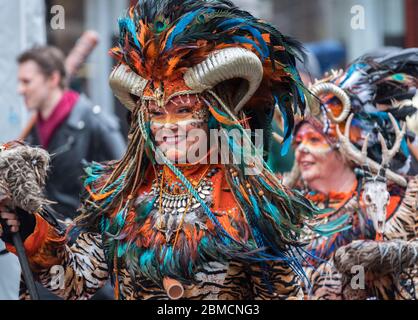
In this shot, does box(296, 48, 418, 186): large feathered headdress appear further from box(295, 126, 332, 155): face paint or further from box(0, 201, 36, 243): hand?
box(0, 201, 36, 243): hand

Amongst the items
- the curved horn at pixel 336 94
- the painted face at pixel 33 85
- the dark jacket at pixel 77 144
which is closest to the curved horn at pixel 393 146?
the curved horn at pixel 336 94

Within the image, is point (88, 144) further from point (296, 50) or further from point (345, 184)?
point (296, 50)

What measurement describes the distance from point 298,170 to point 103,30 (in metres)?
5.75

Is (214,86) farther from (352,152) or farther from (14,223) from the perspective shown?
(352,152)

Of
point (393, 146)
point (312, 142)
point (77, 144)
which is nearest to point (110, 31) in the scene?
point (77, 144)

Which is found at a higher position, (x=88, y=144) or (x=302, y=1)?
(x=302, y=1)

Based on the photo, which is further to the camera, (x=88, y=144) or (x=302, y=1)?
(x=302, y=1)

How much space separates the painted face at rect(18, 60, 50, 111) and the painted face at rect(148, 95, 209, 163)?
2703 mm

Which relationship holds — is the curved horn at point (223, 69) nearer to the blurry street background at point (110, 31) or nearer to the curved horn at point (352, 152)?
the blurry street background at point (110, 31)

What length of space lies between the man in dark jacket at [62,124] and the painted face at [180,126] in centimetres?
267

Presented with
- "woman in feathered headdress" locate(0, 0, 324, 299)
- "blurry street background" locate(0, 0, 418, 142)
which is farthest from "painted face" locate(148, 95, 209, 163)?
"blurry street background" locate(0, 0, 418, 142)

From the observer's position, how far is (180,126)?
3.54m
